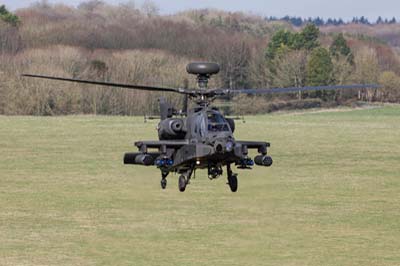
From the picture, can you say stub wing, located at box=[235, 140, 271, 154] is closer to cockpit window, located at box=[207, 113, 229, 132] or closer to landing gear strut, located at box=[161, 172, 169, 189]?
cockpit window, located at box=[207, 113, 229, 132]

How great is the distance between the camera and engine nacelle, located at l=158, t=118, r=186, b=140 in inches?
1558

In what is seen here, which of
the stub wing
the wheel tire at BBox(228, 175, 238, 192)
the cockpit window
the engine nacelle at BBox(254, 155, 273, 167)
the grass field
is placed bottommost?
the grass field

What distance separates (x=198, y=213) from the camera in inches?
2110

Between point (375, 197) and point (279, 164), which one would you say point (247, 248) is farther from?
point (279, 164)

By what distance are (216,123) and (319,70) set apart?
483ft

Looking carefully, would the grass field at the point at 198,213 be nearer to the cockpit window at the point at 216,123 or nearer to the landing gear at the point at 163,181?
the landing gear at the point at 163,181

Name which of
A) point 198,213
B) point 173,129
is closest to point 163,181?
point 173,129

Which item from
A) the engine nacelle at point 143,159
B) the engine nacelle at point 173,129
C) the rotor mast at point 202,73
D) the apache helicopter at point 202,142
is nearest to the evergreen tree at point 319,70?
the engine nacelle at point 173,129

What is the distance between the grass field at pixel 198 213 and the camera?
137 feet

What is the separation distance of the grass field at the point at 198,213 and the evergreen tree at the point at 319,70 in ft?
278

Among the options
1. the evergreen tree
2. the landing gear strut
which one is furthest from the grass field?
the evergreen tree

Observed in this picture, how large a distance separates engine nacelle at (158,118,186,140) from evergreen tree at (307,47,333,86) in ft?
468

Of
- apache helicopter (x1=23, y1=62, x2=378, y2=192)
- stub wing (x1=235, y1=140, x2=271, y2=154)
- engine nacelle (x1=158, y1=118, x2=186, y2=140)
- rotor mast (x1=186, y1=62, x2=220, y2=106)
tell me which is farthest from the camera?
engine nacelle (x1=158, y1=118, x2=186, y2=140)

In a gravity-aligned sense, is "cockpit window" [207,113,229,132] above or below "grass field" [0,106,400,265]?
above
